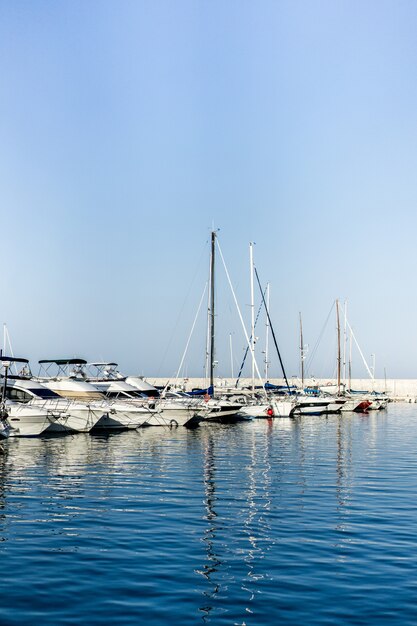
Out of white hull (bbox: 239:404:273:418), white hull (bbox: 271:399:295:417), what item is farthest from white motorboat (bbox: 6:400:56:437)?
white hull (bbox: 271:399:295:417)

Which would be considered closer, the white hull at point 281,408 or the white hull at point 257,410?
the white hull at point 257,410

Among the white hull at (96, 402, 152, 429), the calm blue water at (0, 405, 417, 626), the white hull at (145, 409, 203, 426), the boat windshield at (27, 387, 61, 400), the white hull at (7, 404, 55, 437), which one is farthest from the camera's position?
the white hull at (145, 409, 203, 426)

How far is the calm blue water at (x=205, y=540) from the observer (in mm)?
10617

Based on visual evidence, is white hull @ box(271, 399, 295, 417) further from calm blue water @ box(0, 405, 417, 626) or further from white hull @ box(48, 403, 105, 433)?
calm blue water @ box(0, 405, 417, 626)

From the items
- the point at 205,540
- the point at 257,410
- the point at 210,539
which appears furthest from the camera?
the point at 257,410

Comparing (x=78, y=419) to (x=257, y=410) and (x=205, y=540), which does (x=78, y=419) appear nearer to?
(x=257, y=410)

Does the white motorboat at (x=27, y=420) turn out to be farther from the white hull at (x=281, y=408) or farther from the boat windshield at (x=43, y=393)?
the white hull at (x=281, y=408)

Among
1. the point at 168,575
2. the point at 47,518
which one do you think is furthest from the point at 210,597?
the point at 47,518

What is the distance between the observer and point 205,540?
1509 cm

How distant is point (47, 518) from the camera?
682 inches

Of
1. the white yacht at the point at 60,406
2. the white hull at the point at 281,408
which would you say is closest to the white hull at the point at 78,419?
the white yacht at the point at 60,406

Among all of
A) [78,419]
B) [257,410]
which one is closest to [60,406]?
[78,419]

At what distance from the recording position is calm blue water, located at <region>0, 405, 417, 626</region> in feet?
34.8

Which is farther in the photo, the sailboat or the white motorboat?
the sailboat
